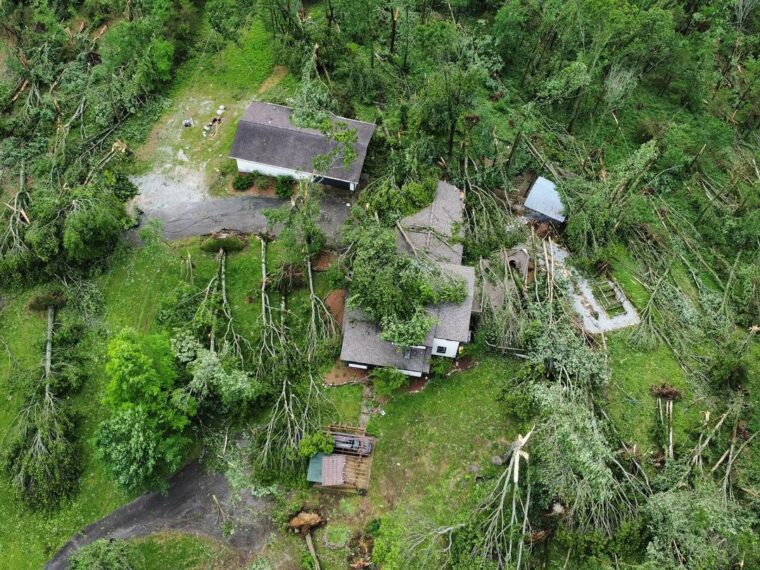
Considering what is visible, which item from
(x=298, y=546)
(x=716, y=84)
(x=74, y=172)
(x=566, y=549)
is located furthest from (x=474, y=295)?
(x=716, y=84)

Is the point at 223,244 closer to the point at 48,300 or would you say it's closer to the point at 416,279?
the point at 48,300

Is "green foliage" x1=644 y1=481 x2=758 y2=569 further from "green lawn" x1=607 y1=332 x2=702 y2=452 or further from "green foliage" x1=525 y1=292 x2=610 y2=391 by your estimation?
"green foliage" x1=525 y1=292 x2=610 y2=391

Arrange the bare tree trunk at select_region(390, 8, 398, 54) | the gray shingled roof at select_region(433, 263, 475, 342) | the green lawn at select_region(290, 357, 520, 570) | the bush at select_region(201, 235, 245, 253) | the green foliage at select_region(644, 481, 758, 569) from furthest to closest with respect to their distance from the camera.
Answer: the bare tree trunk at select_region(390, 8, 398, 54) < the bush at select_region(201, 235, 245, 253) < the gray shingled roof at select_region(433, 263, 475, 342) < the green lawn at select_region(290, 357, 520, 570) < the green foliage at select_region(644, 481, 758, 569)

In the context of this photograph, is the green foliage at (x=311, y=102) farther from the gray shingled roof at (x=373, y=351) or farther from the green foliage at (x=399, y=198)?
the gray shingled roof at (x=373, y=351)

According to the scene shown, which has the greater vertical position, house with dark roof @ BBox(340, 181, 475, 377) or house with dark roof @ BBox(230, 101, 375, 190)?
house with dark roof @ BBox(230, 101, 375, 190)

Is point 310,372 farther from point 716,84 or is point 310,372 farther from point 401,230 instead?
point 716,84

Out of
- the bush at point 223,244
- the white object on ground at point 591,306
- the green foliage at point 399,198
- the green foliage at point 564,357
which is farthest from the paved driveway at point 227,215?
the white object on ground at point 591,306

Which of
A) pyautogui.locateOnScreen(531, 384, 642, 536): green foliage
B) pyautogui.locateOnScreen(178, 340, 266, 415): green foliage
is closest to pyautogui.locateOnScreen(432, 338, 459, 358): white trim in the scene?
pyautogui.locateOnScreen(531, 384, 642, 536): green foliage
